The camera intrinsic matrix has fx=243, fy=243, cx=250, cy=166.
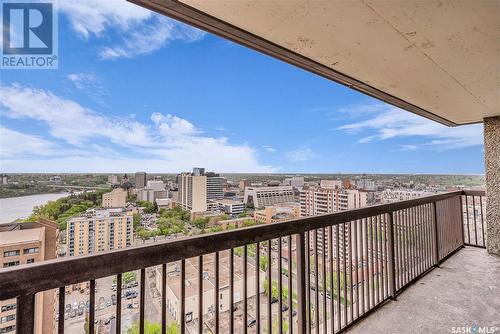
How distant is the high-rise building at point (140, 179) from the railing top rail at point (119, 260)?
1180 millimetres

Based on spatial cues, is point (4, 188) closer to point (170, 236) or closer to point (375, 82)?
point (170, 236)

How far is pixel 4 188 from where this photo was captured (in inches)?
54.7

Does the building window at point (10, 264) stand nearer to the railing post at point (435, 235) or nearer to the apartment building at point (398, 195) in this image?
the apartment building at point (398, 195)

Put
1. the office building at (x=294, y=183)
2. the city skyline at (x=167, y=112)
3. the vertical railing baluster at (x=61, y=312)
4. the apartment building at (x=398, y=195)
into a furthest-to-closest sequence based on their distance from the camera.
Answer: the office building at (x=294, y=183) < the apartment building at (x=398, y=195) < the city skyline at (x=167, y=112) < the vertical railing baluster at (x=61, y=312)

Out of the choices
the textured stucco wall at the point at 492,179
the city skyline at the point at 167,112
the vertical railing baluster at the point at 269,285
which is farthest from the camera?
the textured stucco wall at the point at 492,179

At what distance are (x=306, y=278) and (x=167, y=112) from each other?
5584mm

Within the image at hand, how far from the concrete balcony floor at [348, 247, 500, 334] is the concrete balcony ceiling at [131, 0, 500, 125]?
87.4 inches

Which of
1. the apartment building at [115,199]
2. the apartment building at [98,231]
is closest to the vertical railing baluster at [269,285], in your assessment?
the apartment building at [98,231]

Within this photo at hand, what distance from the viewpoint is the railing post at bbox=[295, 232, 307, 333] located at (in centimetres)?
178

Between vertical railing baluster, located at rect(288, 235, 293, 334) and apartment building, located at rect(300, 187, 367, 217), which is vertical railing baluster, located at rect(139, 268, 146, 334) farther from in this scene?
apartment building, located at rect(300, 187, 367, 217)

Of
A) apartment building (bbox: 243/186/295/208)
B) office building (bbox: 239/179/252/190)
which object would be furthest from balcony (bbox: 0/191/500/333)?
office building (bbox: 239/179/252/190)

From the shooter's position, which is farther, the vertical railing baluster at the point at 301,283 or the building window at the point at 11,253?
the vertical railing baluster at the point at 301,283

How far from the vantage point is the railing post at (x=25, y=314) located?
0.84 meters

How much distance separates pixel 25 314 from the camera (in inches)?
Answer: 33.4
